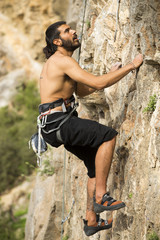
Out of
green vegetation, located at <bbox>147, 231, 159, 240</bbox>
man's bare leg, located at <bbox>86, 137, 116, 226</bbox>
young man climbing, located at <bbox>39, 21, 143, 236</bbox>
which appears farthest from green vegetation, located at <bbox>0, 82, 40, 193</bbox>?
green vegetation, located at <bbox>147, 231, 159, 240</bbox>

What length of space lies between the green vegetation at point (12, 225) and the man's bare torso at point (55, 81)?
14.0 metres

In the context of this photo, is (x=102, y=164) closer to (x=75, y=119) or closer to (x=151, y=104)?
(x=75, y=119)

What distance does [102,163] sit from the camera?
468 centimetres

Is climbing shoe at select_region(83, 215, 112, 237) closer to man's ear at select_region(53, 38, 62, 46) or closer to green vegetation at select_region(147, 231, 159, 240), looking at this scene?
green vegetation at select_region(147, 231, 159, 240)

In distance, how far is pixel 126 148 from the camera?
4.99 metres

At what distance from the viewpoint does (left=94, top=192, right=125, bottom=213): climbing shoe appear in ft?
14.3

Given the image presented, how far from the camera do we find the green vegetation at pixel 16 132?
26.3 m

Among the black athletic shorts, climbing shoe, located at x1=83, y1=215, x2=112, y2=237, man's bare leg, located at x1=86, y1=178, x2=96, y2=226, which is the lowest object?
climbing shoe, located at x1=83, y1=215, x2=112, y2=237

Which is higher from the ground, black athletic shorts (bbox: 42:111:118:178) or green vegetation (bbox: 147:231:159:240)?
black athletic shorts (bbox: 42:111:118:178)

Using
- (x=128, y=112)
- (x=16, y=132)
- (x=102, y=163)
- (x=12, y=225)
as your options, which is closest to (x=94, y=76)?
(x=128, y=112)

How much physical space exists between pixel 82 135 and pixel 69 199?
12.2 ft

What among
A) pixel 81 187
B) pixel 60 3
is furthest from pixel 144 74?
pixel 60 3

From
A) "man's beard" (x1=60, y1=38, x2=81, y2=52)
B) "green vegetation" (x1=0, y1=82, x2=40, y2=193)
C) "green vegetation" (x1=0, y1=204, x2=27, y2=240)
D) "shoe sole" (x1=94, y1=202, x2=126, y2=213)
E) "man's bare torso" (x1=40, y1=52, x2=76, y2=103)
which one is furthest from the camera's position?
"green vegetation" (x1=0, y1=82, x2=40, y2=193)

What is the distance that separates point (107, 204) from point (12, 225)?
16540mm
